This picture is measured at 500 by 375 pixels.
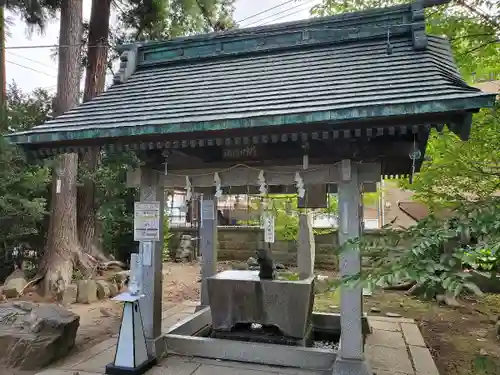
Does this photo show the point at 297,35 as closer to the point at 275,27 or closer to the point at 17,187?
the point at 275,27

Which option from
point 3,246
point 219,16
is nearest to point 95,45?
point 219,16

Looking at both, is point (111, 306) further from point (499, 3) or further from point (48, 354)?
point (499, 3)

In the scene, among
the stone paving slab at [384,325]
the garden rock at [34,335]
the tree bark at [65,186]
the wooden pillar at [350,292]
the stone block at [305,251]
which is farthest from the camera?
the tree bark at [65,186]

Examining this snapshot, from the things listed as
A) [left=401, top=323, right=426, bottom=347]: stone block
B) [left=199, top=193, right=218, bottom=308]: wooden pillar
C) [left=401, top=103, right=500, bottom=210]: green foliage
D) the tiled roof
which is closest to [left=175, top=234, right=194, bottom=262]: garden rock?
[left=199, top=193, right=218, bottom=308]: wooden pillar

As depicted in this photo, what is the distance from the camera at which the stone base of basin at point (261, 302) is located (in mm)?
5207

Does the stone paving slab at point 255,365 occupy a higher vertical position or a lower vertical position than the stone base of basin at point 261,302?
lower

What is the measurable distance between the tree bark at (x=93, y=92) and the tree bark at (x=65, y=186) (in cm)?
65

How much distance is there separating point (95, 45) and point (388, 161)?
9321mm

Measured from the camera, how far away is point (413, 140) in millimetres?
4285

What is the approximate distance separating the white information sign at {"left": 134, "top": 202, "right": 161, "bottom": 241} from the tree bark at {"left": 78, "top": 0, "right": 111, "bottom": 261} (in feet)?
19.9

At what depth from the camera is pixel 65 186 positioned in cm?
936

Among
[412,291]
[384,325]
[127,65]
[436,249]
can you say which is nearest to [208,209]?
[127,65]

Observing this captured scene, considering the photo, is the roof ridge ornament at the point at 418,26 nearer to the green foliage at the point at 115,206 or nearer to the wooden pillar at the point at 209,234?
the wooden pillar at the point at 209,234

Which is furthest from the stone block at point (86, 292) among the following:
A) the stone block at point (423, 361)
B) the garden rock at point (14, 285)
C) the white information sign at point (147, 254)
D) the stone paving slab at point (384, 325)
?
the stone block at point (423, 361)
